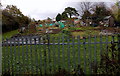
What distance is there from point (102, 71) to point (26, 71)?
1.87 m

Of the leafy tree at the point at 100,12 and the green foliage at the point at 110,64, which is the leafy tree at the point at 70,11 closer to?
the leafy tree at the point at 100,12

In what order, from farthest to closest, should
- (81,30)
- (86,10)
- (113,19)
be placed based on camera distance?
(81,30)
(113,19)
(86,10)

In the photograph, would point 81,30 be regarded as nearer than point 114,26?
No

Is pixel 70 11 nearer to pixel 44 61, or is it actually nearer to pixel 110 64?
pixel 44 61

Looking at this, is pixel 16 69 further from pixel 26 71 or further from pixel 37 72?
pixel 37 72

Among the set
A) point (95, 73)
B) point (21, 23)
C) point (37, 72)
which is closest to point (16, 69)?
point (37, 72)

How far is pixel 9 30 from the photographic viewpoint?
27.3 feet

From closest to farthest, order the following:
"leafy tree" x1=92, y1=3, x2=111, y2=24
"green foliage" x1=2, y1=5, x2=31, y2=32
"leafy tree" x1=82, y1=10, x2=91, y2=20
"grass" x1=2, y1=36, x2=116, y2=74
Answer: "grass" x1=2, y1=36, x2=116, y2=74 → "leafy tree" x1=92, y1=3, x2=111, y2=24 → "leafy tree" x1=82, y1=10, x2=91, y2=20 → "green foliage" x1=2, y1=5, x2=31, y2=32

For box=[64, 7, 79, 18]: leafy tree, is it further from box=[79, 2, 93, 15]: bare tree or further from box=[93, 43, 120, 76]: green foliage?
box=[93, 43, 120, 76]: green foliage

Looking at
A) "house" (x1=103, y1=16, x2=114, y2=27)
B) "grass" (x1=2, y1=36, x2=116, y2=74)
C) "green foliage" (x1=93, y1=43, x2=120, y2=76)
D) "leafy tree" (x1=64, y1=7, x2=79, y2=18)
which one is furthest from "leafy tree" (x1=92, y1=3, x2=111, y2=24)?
"green foliage" (x1=93, y1=43, x2=120, y2=76)

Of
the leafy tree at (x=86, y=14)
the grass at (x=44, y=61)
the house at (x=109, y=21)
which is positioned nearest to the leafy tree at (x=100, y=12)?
the house at (x=109, y=21)

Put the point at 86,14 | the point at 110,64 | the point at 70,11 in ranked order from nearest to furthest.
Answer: the point at 110,64 < the point at 70,11 < the point at 86,14

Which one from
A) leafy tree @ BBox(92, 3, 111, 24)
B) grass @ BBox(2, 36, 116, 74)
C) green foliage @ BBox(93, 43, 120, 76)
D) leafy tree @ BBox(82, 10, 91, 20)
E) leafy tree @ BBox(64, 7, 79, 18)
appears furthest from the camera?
leafy tree @ BBox(82, 10, 91, 20)

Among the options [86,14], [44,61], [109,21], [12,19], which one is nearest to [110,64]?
[44,61]
